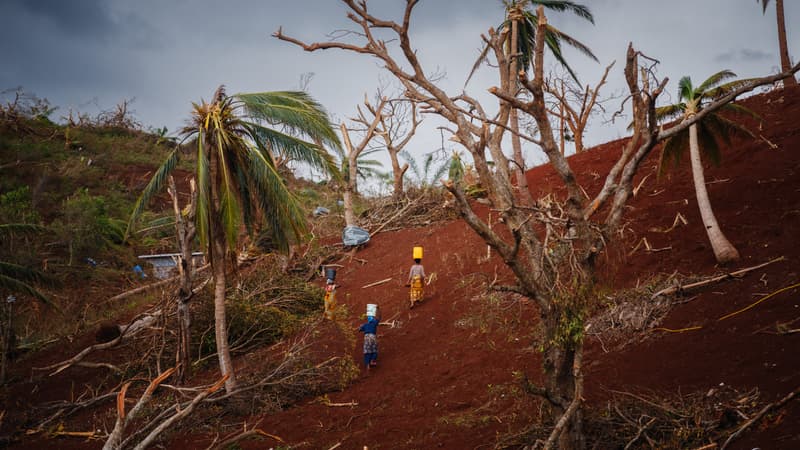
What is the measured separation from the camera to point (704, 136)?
1052 centimetres

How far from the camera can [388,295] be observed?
47.6 ft

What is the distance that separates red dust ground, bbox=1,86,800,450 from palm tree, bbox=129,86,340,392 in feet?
10.1

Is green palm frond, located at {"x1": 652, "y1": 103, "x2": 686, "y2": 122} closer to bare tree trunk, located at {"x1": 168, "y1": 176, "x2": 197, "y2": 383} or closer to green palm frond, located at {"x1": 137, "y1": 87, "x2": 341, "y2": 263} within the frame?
green palm frond, located at {"x1": 137, "y1": 87, "x2": 341, "y2": 263}

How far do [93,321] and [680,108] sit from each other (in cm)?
1626

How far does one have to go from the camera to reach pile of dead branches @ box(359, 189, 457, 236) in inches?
767

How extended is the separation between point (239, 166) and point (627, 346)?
734cm

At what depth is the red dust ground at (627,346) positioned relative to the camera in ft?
21.7

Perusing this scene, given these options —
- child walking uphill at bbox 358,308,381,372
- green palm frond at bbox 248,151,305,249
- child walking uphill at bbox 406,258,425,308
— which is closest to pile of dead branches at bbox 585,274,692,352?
child walking uphill at bbox 358,308,381,372

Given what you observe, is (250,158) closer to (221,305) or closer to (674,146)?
(221,305)

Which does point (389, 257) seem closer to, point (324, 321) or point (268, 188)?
point (324, 321)

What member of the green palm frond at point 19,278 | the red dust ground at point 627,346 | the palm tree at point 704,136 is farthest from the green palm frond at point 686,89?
the green palm frond at point 19,278

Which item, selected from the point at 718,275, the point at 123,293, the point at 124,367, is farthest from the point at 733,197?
the point at 123,293

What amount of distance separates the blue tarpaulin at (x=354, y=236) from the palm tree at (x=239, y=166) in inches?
290

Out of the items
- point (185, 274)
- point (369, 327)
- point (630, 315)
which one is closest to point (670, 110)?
point (630, 315)
